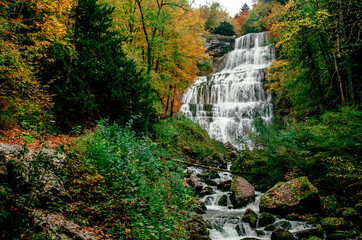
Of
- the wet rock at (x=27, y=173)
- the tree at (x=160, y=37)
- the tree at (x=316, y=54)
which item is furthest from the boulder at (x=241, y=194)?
the wet rock at (x=27, y=173)

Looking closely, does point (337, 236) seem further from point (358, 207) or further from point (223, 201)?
point (223, 201)

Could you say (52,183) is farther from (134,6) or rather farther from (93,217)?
(134,6)

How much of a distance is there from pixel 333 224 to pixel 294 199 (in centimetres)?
128

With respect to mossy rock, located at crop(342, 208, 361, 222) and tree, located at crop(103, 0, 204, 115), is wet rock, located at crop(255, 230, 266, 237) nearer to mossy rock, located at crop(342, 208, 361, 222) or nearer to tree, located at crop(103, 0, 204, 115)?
mossy rock, located at crop(342, 208, 361, 222)

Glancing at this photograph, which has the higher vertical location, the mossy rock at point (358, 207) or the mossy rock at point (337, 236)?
the mossy rock at point (358, 207)

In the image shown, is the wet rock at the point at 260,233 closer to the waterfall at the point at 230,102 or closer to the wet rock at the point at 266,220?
the wet rock at the point at 266,220

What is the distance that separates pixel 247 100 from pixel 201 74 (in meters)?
13.2

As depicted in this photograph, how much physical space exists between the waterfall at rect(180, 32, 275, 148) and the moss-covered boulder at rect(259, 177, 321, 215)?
1196 cm

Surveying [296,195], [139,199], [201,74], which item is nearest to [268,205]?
[296,195]

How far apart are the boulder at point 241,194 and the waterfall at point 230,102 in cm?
1066

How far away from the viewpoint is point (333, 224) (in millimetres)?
5555

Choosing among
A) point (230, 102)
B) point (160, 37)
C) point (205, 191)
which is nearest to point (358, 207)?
point (205, 191)

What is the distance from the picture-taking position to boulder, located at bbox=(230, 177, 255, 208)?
805cm

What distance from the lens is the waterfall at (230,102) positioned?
71.7 ft
